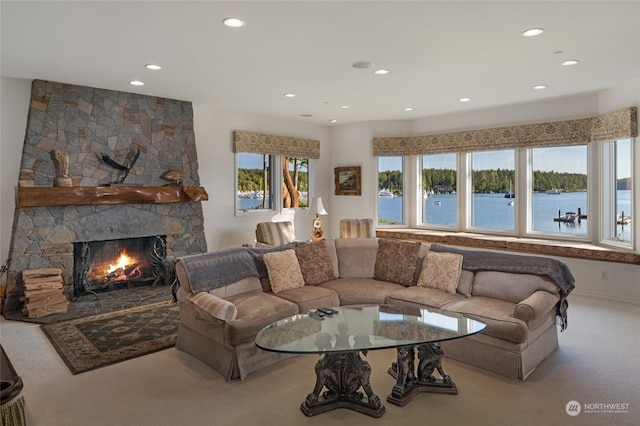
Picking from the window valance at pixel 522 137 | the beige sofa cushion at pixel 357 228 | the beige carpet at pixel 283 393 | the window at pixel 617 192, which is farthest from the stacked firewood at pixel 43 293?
the window at pixel 617 192

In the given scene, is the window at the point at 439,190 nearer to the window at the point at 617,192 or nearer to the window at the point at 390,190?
the window at the point at 390,190

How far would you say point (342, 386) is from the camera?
279 cm

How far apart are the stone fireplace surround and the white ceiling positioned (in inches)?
13.8

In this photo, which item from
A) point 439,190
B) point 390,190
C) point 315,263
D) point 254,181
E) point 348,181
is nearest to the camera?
point 315,263

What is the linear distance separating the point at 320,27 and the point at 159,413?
3008 millimetres

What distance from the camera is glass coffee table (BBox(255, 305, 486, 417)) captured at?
263cm

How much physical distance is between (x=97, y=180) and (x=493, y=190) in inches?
235

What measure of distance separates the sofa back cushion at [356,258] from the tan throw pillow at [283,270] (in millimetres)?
631

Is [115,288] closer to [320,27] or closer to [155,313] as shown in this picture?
[155,313]

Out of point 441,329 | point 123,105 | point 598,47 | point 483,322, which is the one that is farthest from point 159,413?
point 598,47

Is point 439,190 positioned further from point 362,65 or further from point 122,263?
point 122,263

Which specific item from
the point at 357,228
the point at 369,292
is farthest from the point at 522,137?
the point at 369,292

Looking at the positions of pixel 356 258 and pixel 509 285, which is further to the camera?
pixel 356 258

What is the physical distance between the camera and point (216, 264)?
3.86m
